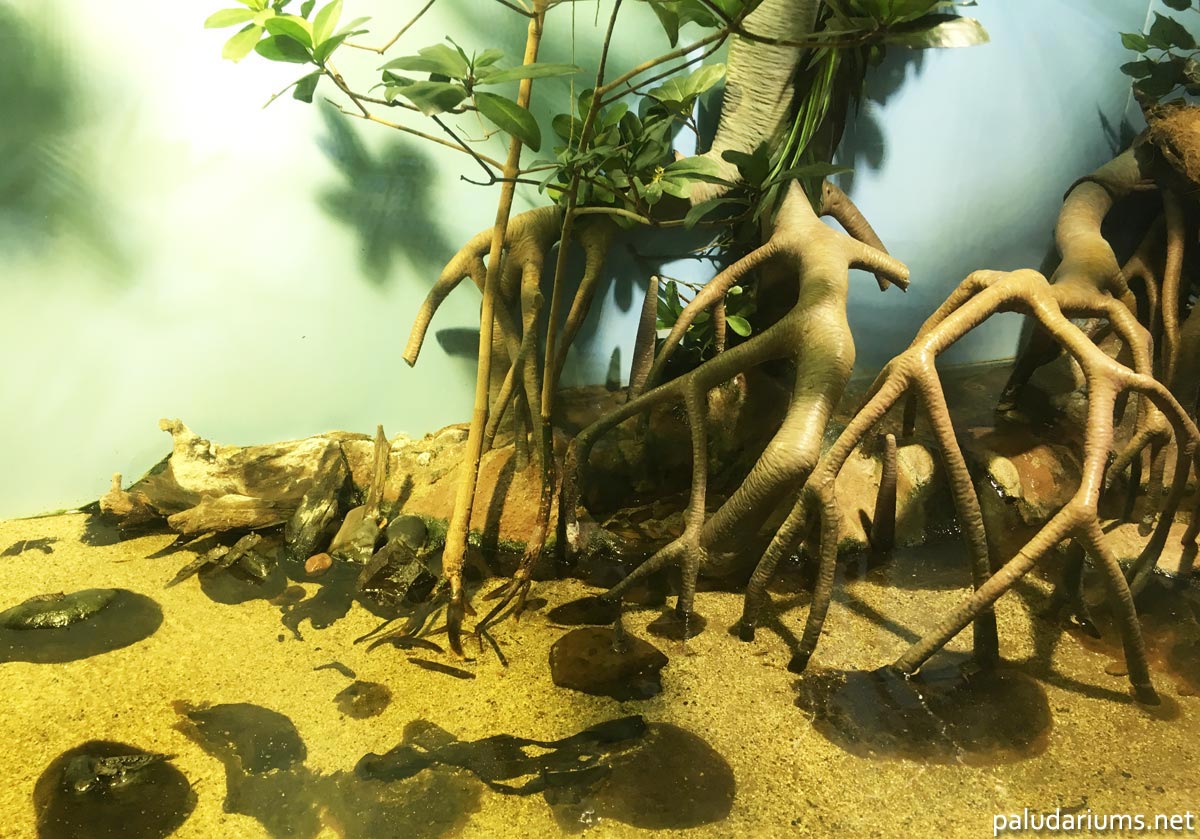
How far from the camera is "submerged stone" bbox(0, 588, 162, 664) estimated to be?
78.6 inches

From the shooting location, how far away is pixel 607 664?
6.62ft

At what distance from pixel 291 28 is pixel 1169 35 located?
10.9 ft

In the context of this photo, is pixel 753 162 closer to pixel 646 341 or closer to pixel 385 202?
pixel 646 341

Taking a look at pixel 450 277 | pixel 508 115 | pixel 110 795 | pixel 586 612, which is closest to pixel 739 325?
pixel 450 277

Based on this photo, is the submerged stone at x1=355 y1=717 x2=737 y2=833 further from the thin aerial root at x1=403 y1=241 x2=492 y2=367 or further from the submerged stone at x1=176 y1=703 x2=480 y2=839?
the thin aerial root at x1=403 y1=241 x2=492 y2=367

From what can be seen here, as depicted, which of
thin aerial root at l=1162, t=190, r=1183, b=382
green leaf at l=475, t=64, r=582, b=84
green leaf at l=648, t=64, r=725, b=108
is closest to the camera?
green leaf at l=475, t=64, r=582, b=84

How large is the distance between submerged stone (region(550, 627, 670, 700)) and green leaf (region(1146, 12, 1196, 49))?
3161 millimetres

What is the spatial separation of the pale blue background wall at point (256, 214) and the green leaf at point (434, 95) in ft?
2.95

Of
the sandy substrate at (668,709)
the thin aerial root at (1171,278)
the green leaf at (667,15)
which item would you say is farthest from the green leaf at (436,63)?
the thin aerial root at (1171,278)

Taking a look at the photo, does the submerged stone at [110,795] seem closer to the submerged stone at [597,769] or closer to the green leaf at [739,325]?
the submerged stone at [597,769]

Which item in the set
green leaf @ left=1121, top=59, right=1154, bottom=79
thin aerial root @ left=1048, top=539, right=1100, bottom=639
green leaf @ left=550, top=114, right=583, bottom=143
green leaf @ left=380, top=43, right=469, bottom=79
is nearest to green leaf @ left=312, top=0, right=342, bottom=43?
green leaf @ left=380, top=43, right=469, bottom=79

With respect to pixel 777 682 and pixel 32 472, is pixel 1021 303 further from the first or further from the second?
pixel 32 472

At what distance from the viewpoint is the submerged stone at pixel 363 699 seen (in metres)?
1.84

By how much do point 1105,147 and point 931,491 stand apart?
1.89 m
